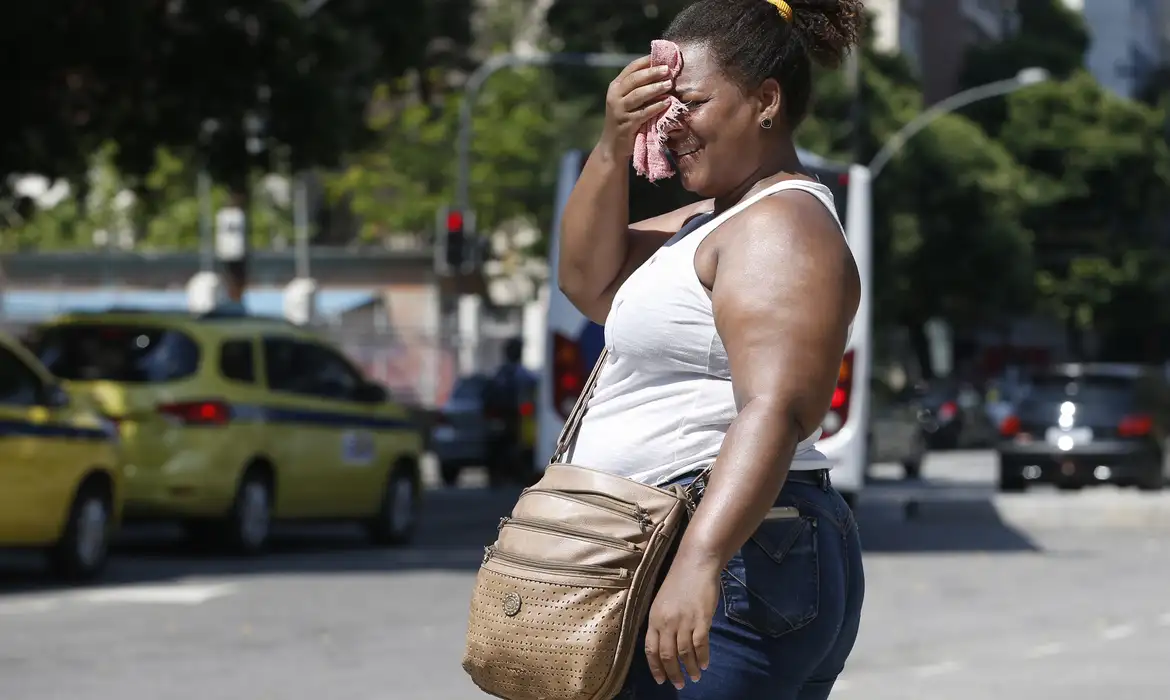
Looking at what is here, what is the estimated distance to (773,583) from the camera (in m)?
3.16

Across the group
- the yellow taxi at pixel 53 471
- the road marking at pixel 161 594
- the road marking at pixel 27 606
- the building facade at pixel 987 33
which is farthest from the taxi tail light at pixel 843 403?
the building facade at pixel 987 33

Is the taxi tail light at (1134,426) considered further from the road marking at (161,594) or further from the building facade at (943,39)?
the building facade at (943,39)

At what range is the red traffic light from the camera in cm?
2741

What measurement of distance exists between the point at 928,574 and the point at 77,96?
31.7ft

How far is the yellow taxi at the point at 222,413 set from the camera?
14516 millimetres

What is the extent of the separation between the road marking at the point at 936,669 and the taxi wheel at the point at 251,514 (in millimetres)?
6519

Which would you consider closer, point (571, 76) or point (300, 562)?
point (300, 562)

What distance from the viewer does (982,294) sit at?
189ft

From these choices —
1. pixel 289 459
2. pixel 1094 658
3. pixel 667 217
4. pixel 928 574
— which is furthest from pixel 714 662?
pixel 289 459

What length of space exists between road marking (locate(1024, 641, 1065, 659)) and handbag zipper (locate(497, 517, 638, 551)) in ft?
23.3

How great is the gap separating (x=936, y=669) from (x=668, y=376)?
6.48 m

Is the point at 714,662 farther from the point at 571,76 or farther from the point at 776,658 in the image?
the point at 571,76

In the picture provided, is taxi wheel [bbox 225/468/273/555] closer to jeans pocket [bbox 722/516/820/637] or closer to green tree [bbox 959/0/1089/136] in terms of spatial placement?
jeans pocket [bbox 722/516/820/637]

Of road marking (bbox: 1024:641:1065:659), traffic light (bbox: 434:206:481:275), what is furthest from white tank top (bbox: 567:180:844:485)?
traffic light (bbox: 434:206:481:275)
